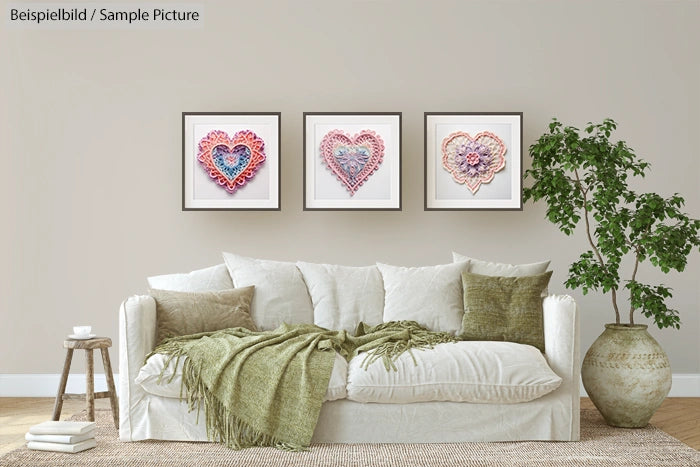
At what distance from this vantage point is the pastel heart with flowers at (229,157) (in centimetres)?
504

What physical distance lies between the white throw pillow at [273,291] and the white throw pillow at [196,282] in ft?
0.22

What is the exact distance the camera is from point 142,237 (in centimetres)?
516

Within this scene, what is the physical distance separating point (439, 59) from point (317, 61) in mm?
793

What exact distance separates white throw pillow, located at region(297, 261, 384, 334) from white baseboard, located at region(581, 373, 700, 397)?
1.65m

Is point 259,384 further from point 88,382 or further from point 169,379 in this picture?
point 88,382

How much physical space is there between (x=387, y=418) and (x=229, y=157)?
84.2 inches

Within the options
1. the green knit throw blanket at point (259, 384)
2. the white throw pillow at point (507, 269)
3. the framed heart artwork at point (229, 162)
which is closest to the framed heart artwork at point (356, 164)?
the framed heart artwork at point (229, 162)

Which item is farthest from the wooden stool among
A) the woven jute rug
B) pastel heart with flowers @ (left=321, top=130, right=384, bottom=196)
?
pastel heart with flowers @ (left=321, top=130, right=384, bottom=196)

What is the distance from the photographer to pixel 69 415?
454cm

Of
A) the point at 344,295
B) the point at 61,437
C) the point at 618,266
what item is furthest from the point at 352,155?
the point at 61,437

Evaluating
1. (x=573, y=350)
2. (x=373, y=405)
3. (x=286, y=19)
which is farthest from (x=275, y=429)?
(x=286, y=19)

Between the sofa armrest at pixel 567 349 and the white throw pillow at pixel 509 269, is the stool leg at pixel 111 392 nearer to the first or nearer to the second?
the white throw pillow at pixel 509 269

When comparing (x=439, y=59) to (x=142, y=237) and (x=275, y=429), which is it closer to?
(x=142, y=237)

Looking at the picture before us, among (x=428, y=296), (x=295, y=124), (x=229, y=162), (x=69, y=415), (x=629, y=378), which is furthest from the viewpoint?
(x=295, y=124)
